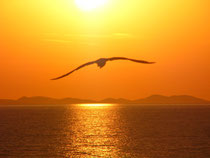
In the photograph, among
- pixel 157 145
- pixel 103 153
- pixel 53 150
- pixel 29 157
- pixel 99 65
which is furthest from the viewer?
pixel 157 145

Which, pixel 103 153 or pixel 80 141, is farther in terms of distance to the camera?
pixel 80 141

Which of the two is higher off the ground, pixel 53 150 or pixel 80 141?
pixel 80 141

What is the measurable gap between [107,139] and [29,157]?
3736 cm

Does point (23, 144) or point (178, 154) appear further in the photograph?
point (23, 144)

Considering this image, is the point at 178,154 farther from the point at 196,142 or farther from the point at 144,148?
the point at 196,142

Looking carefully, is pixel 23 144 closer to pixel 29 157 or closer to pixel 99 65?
pixel 29 157

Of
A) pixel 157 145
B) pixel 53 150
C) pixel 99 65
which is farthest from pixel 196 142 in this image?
pixel 99 65

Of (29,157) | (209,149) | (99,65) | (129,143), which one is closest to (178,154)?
(209,149)

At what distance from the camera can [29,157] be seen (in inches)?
3127

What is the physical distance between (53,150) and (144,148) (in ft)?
67.3

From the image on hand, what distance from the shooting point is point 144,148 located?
311ft

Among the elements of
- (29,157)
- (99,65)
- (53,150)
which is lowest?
(99,65)

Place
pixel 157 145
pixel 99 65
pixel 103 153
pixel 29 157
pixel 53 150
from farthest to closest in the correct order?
1. pixel 157 145
2. pixel 53 150
3. pixel 103 153
4. pixel 29 157
5. pixel 99 65

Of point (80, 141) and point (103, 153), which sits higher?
point (80, 141)
